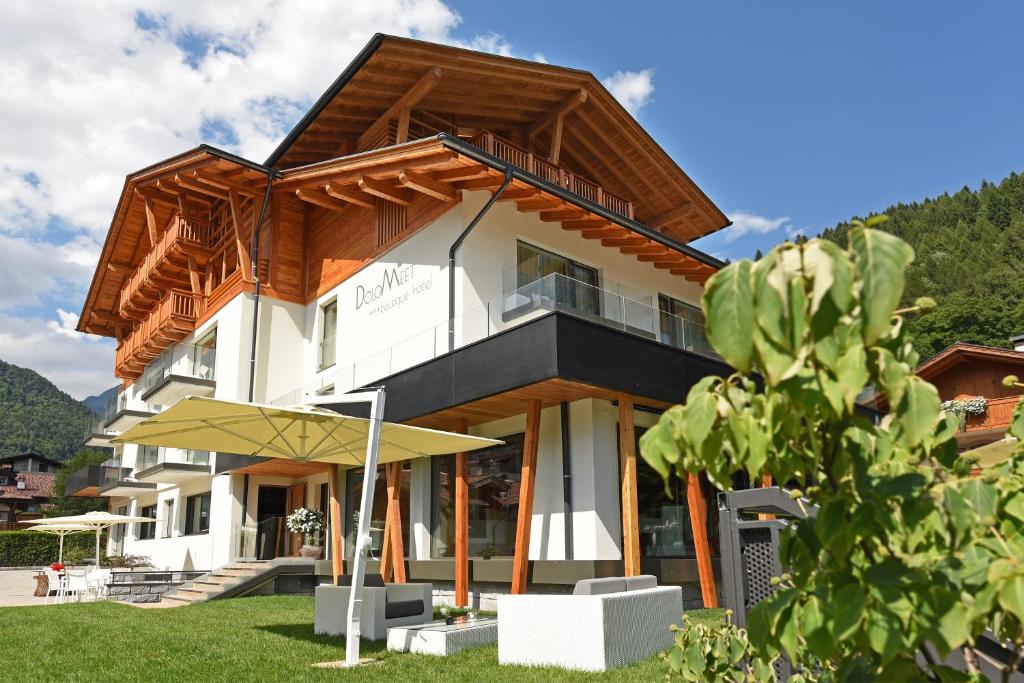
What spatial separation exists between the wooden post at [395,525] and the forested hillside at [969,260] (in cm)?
3522

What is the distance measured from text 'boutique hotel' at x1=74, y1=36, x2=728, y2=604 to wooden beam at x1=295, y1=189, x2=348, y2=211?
72 mm

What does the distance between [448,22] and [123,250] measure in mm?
17972

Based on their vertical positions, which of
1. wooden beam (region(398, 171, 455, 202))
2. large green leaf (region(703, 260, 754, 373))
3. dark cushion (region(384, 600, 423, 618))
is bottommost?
dark cushion (region(384, 600, 423, 618))

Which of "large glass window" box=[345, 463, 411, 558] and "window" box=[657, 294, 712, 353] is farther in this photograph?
"large glass window" box=[345, 463, 411, 558]

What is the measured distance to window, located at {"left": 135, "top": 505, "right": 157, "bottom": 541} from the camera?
1046 inches

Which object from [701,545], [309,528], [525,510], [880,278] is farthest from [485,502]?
[880,278]

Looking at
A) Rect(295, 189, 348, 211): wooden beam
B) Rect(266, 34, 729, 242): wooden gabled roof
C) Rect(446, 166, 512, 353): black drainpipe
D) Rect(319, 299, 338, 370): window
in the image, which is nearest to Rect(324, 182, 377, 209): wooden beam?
Rect(295, 189, 348, 211): wooden beam

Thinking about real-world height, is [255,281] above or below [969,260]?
below

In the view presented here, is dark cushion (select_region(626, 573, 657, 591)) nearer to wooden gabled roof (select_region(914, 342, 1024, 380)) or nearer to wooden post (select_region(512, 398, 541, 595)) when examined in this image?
wooden post (select_region(512, 398, 541, 595))

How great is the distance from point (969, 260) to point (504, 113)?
4241 centimetres

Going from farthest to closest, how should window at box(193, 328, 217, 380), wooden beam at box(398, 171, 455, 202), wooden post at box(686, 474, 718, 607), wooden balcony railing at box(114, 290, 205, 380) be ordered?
wooden balcony railing at box(114, 290, 205, 380) < window at box(193, 328, 217, 380) < wooden beam at box(398, 171, 455, 202) < wooden post at box(686, 474, 718, 607)

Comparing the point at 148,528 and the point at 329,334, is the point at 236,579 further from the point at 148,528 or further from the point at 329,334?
the point at 148,528

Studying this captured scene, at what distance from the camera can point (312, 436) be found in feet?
33.8

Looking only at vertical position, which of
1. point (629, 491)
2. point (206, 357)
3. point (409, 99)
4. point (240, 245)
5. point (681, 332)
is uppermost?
point (409, 99)
